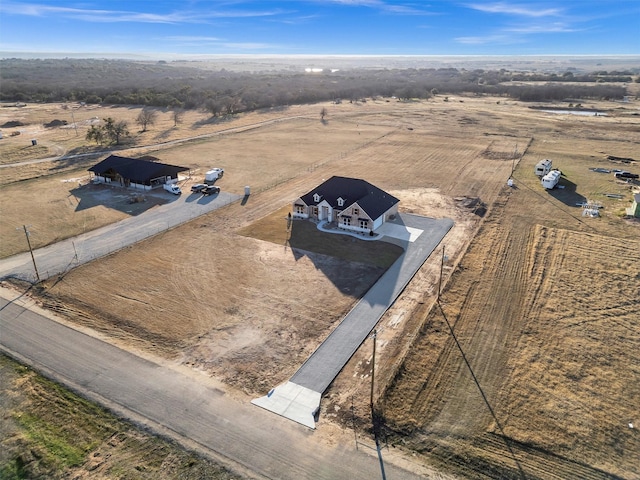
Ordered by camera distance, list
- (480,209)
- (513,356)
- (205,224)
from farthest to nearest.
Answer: (480,209) → (205,224) → (513,356)

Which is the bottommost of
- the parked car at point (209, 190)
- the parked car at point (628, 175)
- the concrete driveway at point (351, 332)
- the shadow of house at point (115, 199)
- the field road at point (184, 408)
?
the field road at point (184, 408)

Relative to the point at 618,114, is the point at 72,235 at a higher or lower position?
lower

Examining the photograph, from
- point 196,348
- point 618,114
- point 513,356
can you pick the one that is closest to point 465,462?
point 513,356

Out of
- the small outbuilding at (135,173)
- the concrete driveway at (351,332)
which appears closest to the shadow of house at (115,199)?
the small outbuilding at (135,173)

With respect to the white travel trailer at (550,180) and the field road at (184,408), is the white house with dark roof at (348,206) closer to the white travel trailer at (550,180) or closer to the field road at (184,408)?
the field road at (184,408)

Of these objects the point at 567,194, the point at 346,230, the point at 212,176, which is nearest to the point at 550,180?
the point at 567,194

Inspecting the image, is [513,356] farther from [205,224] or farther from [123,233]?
[123,233]

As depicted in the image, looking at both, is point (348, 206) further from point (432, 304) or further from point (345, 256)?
point (432, 304)

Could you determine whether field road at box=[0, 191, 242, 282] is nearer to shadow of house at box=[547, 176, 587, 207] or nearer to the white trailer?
the white trailer
